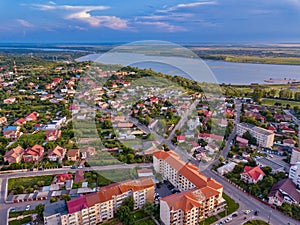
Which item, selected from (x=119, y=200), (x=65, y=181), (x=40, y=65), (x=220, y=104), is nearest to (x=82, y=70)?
(x=40, y=65)

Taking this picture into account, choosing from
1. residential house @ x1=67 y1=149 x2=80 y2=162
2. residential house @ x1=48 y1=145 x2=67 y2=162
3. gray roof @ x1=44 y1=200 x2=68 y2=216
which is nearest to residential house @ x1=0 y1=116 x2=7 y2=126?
residential house @ x1=48 y1=145 x2=67 y2=162

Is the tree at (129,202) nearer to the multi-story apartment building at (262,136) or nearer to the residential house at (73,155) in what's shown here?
the residential house at (73,155)

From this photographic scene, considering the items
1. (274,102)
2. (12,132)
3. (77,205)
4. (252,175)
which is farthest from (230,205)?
(274,102)

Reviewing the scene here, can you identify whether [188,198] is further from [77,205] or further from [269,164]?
[269,164]

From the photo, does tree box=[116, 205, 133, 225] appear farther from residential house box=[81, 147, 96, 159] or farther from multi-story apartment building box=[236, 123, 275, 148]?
multi-story apartment building box=[236, 123, 275, 148]

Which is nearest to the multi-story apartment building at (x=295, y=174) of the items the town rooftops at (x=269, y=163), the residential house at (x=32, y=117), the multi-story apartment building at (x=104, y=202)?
the town rooftops at (x=269, y=163)

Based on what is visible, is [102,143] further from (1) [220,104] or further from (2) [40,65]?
(2) [40,65]
